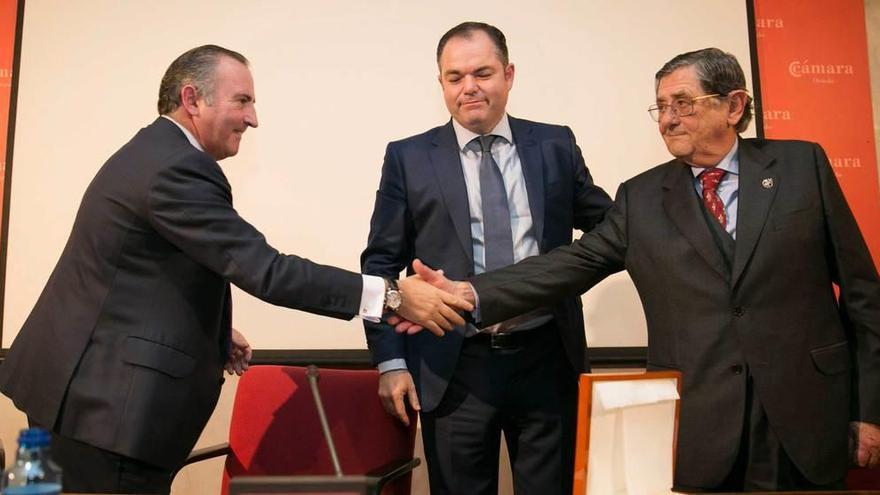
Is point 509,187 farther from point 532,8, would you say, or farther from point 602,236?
point 532,8

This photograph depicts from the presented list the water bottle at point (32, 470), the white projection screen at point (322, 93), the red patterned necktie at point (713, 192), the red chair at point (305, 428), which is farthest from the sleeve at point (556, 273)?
the water bottle at point (32, 470)

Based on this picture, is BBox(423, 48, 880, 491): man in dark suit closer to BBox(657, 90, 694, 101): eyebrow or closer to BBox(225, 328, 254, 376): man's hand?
BBox(657, 90, 694, 101): eyebrow

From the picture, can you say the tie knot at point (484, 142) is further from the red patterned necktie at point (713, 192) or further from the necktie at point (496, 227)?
the red patterned necktie at point (713, 192)

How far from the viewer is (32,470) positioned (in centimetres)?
111

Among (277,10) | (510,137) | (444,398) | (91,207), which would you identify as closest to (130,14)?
(277,10)

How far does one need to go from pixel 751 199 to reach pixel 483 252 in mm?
729

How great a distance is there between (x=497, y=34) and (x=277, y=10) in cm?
109

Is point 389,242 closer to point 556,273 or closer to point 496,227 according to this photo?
point 496,227

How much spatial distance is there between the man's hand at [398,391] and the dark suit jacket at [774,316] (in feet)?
2.14

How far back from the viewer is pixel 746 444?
1.82 metres

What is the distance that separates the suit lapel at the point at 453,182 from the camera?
7.19 feet

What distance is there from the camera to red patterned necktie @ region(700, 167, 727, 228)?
6.48 ft

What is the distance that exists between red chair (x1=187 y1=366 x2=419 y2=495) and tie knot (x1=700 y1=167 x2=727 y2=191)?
1038mm

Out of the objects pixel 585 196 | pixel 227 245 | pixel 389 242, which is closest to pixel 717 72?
pixel 585 196
